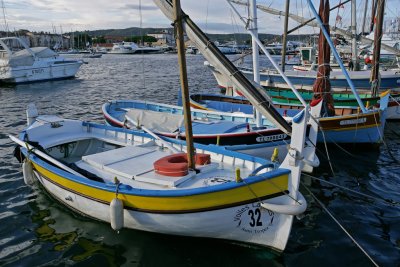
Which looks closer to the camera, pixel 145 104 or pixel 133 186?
pixel 133 186

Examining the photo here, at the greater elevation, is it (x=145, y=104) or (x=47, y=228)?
(x=145, y=104)

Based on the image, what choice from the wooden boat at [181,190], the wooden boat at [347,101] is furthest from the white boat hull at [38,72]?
the wooden boat at [181,190]

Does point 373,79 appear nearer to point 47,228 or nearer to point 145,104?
point 145,104

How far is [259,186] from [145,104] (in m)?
12.5

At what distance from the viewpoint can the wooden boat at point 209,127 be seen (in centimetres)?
1301

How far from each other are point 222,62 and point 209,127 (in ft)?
22.1

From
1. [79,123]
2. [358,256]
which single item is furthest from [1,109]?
[358,256]

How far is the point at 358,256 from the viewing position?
834 cm

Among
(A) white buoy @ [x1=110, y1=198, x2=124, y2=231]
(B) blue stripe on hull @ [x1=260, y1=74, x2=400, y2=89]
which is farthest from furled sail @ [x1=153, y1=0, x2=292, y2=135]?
(B) blue stripe on hull @ [x1=260, y1=74, x2=400, y2=89]

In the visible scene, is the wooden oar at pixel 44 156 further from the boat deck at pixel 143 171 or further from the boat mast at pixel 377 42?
the boat mast at pixel 377 42

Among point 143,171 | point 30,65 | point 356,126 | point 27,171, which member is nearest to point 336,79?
point 356,126

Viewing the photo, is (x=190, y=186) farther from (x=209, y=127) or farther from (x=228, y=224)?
(x=209, y=127)

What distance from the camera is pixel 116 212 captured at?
7.85m

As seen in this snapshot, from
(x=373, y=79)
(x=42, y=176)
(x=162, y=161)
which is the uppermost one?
(x=373, y=79)
